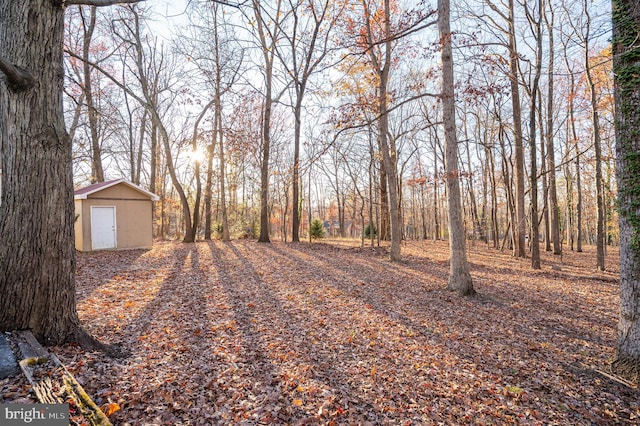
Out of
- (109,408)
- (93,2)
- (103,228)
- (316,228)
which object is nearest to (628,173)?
(109,408)

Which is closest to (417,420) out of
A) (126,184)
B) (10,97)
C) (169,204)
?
(10,97)

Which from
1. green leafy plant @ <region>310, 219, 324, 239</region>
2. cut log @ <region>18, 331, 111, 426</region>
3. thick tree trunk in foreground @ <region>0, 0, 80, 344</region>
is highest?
thick tree trunk in foreground @ <region>0, 0, 80, 344</region>

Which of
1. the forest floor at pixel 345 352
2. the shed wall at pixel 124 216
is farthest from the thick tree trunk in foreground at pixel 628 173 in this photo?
the shed wall at pixel 124 216

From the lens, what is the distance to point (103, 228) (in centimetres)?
1184

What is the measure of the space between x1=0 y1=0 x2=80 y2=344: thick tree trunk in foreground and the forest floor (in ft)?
2.06

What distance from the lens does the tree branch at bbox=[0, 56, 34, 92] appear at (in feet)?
8.97

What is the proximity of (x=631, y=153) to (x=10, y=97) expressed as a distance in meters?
6.38

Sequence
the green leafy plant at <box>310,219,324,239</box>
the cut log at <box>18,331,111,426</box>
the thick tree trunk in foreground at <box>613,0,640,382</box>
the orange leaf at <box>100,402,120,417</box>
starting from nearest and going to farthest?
the cut log at <box>18,331,111,426</box> < the orange leaf at <box>100,402,120,417</box> < the thick tree trunk in foreground at <box>613,0,640,382</box> < the green leafy plant at <box>310,219,324,239</box>

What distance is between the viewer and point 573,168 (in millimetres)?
16953

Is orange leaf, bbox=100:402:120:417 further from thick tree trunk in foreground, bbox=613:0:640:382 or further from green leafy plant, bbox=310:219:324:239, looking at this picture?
green leafy plant, bbox=310:219:324:239

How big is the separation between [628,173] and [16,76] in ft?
20.6

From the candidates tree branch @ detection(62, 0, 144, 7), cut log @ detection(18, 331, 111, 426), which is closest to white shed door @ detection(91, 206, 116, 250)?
tree branch @ detection(62, 0, 144, 7)

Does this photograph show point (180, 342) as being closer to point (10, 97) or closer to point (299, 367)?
point (299, 367)

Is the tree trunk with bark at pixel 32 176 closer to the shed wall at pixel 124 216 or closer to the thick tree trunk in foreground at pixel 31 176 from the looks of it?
the thick tree trunk in foreground at pixel 31 176
